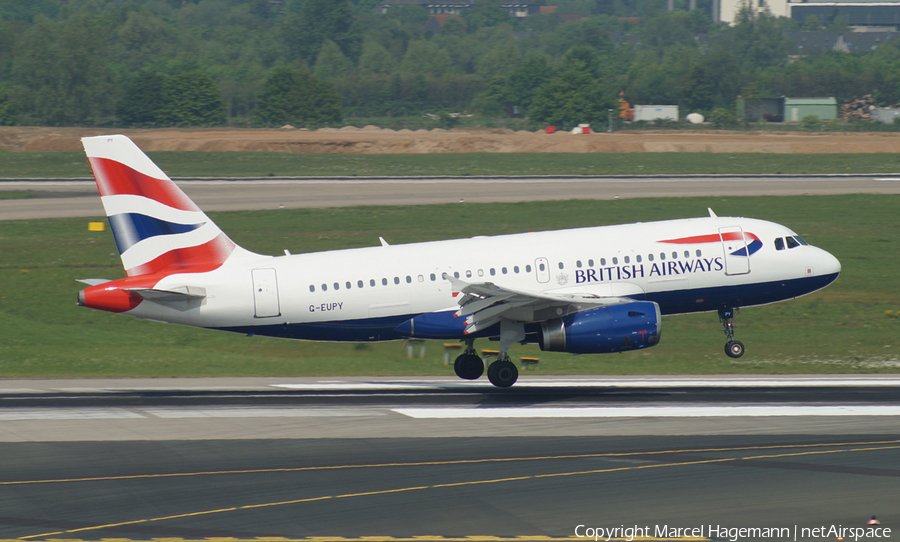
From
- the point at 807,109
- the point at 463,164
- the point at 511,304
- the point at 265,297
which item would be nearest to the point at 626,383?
the point at 511,304

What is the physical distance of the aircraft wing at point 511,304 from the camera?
3266 cm

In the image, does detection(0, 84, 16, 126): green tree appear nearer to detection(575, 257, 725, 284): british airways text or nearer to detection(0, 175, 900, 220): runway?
detection(0, 175, 900, 220): runway

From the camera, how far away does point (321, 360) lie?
142 feet

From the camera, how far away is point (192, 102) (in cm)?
15488

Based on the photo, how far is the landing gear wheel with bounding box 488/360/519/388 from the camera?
35469mm

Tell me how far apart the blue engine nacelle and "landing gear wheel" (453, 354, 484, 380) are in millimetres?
4440

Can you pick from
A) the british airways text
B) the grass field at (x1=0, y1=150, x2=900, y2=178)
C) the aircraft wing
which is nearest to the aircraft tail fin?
the aircraft wing

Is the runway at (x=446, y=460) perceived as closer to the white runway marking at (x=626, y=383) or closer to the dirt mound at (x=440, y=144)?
the white runway marking at (x=626, y=383)

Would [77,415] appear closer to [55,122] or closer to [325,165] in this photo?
[325,165]

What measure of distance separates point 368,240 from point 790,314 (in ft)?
84.4

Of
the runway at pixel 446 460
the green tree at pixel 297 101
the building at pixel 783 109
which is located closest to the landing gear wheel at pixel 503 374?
the runway at pixel 446 460

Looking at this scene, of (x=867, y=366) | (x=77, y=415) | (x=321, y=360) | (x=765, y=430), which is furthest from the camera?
(x=321, y=360)

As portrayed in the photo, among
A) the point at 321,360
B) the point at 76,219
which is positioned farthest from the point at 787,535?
the point at 76,219

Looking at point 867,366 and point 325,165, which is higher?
point 325,165
